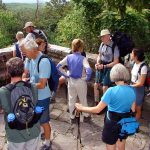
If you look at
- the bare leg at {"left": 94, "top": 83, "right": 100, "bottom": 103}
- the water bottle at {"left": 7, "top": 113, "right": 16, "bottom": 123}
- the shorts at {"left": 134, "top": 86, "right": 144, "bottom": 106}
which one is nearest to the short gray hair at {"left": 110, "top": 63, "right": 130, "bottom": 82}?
the water bottle at {"left": 7, "top": 113, "right": 16, "bottom": 123}

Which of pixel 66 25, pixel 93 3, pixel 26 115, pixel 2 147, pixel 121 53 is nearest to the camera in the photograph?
pixel 26 115

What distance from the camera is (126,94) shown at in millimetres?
5070

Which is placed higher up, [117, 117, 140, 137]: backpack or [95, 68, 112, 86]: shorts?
[95, 68, 112, 86]: shorts

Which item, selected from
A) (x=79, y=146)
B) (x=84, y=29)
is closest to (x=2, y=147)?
(x=79, y=146)

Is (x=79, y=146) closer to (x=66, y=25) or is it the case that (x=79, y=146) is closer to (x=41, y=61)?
(x=41, y=61)

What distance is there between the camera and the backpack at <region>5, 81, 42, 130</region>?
15.1 ft

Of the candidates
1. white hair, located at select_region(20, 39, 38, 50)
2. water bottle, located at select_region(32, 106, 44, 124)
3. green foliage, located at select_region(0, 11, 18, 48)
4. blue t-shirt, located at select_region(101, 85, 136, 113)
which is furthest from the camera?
green foliage, located at select_region(0, 11, 18, 48)

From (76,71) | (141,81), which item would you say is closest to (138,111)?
(141,81)

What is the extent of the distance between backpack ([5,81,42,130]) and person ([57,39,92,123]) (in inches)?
81.2

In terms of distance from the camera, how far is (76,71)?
22.1ft

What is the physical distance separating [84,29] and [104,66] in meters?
2.65

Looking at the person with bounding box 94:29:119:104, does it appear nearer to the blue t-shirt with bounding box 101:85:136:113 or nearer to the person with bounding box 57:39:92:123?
the person with bounding box 57:39:92:123

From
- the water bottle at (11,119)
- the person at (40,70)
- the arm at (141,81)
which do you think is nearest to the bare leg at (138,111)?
the arm at (141,81)

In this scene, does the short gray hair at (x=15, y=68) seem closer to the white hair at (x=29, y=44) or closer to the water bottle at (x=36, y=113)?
the water bottle at (x=36, y=113)
